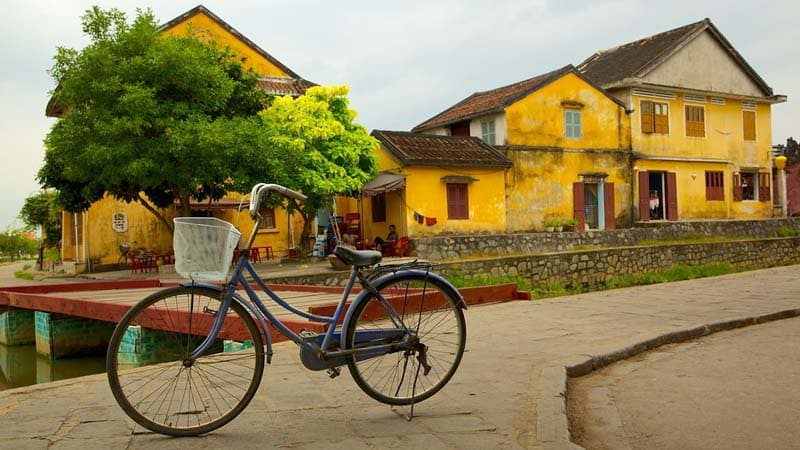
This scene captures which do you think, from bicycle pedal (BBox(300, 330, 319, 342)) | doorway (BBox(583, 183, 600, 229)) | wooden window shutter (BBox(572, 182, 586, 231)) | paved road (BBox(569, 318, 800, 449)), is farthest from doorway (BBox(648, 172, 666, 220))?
bicycle pedal (BBox(300, 330, 319, 342))

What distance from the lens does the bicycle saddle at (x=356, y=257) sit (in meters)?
3.84

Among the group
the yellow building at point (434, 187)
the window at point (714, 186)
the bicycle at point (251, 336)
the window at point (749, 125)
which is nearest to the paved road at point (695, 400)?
the bicycle at point (251, 336)

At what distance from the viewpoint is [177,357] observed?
3961 mm

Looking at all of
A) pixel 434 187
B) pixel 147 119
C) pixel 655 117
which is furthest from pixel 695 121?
pixel 147 119

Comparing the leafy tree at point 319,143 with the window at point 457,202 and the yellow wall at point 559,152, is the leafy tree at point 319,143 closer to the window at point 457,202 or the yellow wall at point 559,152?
the window at point 457,202

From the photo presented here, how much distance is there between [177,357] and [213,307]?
487 millimetres

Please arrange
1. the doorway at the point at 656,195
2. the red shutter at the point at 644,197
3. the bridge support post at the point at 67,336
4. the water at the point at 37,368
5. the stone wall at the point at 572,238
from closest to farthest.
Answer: the water at the point at 37,368, the bridge support post at the point at 67,336, the stone wall at the point at 572,238, the red shutter at the point at 644,197, the doorway at the point at 656,195

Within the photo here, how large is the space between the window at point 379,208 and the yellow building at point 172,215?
8.74 ft

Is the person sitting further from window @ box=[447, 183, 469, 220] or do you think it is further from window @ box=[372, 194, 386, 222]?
window @ box=[447, 183, 469, 220]

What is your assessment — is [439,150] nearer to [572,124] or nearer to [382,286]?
[572,124]

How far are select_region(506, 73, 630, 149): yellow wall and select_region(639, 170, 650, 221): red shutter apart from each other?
55.9 inches

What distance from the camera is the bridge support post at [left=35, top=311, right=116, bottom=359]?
40.0ft

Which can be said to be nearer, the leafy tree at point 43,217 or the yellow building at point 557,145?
the yellow building at point 557,145

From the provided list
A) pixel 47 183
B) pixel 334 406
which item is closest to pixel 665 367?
pixel 334 406
